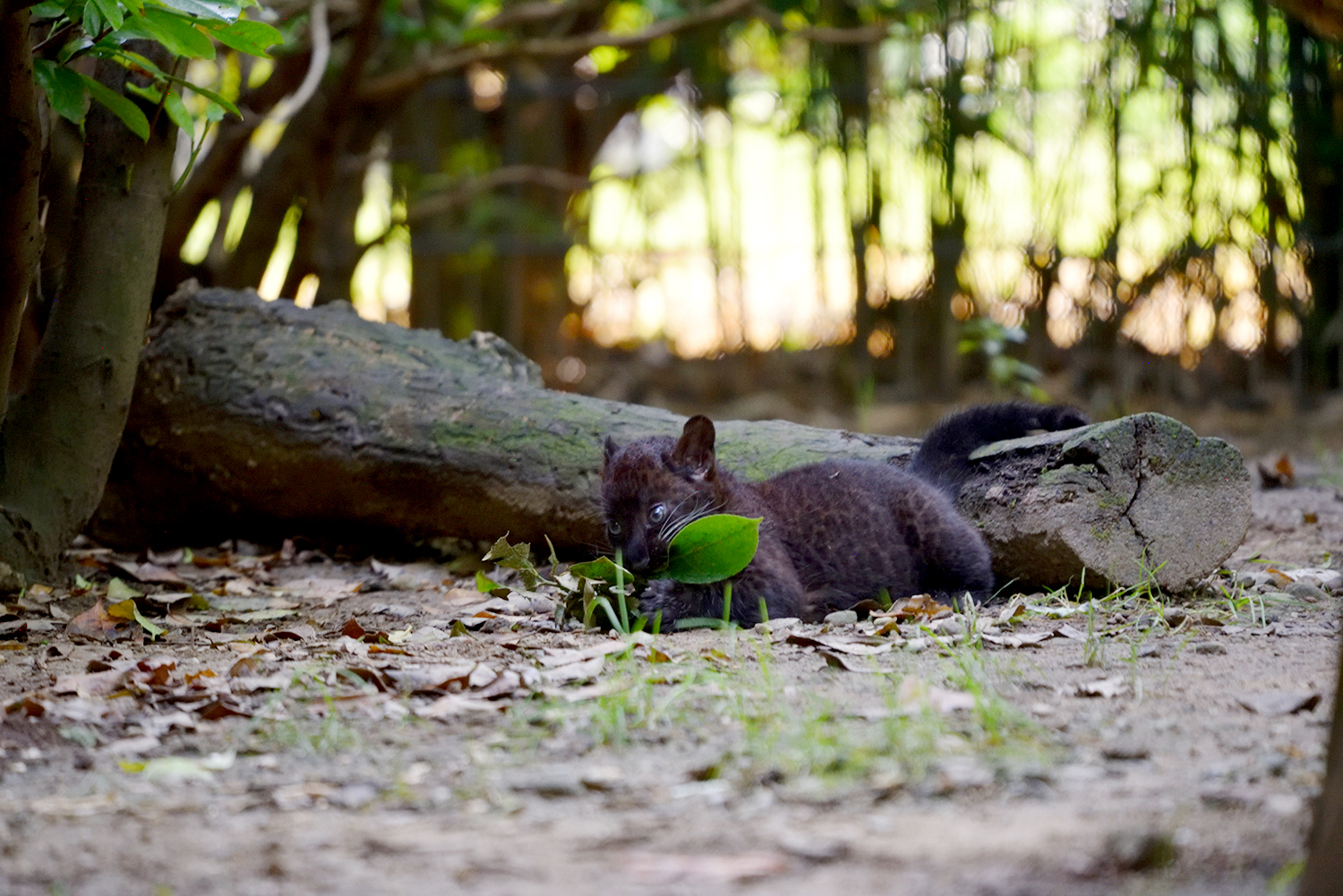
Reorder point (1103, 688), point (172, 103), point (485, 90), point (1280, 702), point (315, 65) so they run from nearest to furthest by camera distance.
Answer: point (1280, 702)
point (1103, 688)
point (172, 103)
point (315, 65)
point (485, 90)

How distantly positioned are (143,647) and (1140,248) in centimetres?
812

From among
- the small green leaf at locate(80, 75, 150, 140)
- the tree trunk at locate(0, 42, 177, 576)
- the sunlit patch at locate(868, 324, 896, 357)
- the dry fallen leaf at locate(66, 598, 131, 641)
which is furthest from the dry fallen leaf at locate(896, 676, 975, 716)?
the sunlit patch at locate(868, 324, 896, 357)

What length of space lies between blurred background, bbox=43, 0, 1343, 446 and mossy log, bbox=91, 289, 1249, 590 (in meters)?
2.64

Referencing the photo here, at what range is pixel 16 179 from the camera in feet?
12.7

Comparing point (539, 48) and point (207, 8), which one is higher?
point (539, 48)

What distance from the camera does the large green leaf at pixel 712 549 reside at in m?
3.85

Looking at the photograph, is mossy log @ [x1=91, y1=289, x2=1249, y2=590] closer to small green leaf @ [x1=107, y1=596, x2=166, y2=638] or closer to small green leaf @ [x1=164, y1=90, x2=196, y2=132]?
small green leaf @ [x1=107, y1=596, x2=166, y2=638]

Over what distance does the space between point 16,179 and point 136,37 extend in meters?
0.66

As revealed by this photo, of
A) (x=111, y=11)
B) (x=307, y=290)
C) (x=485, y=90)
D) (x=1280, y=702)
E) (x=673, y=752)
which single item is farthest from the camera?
(x=485, y=90)

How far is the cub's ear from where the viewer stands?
4148mm

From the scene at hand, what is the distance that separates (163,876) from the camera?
2.04 m

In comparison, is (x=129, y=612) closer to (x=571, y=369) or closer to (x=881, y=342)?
(x=571, y=369)

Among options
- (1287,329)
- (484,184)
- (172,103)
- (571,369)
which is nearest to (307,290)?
(484,184)

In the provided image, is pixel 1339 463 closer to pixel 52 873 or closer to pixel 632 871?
pixel 632 871
